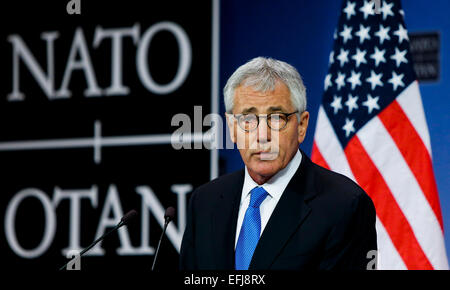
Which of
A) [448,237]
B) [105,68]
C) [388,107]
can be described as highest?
[105,68]

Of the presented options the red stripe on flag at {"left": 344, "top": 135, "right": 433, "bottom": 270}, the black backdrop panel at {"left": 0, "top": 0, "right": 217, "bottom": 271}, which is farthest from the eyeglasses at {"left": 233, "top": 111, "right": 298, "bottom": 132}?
the black backdrop panel at {"left": 0, "top": 0, "right": 217, "bottom": 271}

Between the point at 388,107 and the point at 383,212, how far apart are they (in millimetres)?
533

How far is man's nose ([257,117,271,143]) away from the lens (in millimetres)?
1926

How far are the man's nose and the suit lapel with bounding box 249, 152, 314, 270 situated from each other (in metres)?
0.17

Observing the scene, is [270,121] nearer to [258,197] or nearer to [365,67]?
[258,197]

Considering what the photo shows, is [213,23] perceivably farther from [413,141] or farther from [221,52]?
[413,141]

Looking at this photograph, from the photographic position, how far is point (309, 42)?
4.23 metres

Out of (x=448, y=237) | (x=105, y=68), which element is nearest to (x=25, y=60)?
(x=105, y=68)

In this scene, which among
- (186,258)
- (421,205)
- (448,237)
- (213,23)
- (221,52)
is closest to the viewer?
(186,258)

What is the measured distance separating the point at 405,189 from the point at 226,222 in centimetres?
169

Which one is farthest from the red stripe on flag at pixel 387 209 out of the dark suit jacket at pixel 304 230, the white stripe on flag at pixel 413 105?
the dark suit jacket at pixel 304 230

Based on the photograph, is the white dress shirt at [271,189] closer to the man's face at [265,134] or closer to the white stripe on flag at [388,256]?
the man's face at [265,134]

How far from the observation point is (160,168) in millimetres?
4277

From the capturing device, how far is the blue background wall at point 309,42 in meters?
3.84
